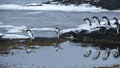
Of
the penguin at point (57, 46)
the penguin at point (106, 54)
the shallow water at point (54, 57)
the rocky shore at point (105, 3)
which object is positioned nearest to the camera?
the shallow water at point (54, 57)

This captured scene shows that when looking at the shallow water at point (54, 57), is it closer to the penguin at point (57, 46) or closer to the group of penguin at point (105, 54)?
the penguin at point (57, 46)

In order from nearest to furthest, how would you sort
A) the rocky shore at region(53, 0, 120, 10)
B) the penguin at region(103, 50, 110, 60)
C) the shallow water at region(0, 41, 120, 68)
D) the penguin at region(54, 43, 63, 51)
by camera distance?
1. the shallow water at region(0, 41, 120, 68)
2. the penguin at region(103, 50, 110, 60)
3. the penguin at region(54, 43, 63, 51)
4. the rocky shore at region(53, 0, 120, 10)

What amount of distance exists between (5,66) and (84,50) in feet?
18.0

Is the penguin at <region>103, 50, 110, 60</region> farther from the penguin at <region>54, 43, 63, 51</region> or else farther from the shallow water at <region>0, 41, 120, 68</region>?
the penguin at <region>54, 43, 63, 51</region>

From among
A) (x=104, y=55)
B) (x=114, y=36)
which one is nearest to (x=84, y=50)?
(x=104, y=55)

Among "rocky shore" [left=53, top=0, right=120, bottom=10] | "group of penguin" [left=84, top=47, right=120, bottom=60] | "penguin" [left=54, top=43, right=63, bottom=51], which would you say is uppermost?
"group of penguin" [left=84, top=47, right=120, bottom=60]

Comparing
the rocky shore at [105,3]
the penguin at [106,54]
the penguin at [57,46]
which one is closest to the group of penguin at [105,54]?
the penguin at [106,54]

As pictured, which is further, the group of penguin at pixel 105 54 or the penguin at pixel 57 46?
the penguin at pixel 57 46

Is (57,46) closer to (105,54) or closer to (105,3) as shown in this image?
(105,54)

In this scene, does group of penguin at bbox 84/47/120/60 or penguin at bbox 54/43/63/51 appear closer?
group of penguin at bbox 84/47/120/60

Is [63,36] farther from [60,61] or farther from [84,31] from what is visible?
[60,61]

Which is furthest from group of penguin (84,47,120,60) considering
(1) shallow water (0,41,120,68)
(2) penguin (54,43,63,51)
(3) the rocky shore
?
(3) the rocky shore

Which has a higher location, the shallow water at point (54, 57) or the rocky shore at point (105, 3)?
the shallow water at point (54, 57)

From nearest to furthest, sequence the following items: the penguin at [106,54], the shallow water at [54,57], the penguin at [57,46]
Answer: the shallow water at [54,57], the penguin at [106,54], the penguin at [57,46]
